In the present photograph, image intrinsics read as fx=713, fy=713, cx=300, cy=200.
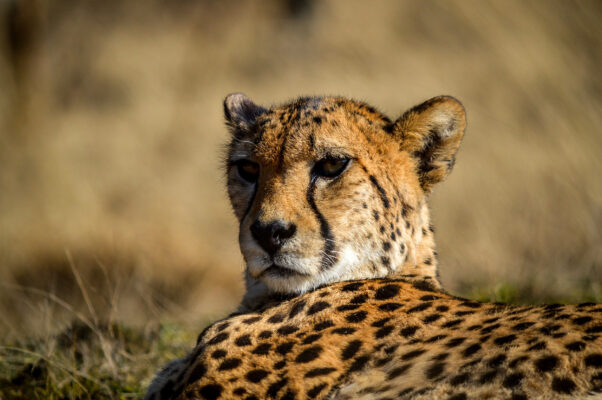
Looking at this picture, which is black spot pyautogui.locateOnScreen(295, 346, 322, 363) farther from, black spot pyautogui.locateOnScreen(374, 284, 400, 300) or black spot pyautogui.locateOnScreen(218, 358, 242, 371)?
black spot pyautogui.locateOnScreen(374, 284, 400, 300)

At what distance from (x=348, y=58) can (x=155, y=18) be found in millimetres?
2806

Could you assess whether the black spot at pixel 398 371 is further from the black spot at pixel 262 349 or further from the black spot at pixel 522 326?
the black spot at pixel 262 349

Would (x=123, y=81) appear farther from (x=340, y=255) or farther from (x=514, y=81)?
(x=340, y=255)

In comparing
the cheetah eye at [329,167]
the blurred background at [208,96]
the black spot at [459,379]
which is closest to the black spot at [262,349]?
the black spot at [459,379]

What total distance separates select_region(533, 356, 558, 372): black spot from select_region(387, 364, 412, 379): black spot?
35cm

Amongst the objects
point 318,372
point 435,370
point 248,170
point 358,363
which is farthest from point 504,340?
point 248,170

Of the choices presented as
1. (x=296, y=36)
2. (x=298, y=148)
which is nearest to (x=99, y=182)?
(x=296, y=36)

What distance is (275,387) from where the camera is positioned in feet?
6.82

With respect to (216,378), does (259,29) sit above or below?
above

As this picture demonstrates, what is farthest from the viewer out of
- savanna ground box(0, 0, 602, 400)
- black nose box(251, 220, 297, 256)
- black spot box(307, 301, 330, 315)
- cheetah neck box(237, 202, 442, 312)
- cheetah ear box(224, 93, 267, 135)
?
savanna ground box(0, 0, 602, 400)

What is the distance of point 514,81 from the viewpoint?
29.9 feet

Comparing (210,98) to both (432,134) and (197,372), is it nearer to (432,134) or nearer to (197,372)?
(432,134)

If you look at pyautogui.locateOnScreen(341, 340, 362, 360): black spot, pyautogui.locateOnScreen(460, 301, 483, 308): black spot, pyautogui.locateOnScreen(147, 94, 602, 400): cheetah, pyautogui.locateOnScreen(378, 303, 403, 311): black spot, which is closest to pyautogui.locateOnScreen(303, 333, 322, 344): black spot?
pyautogui.locateOnScreen(147, 94, 602, 400): cheetah

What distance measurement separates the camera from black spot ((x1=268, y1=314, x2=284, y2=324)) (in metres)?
2.36
